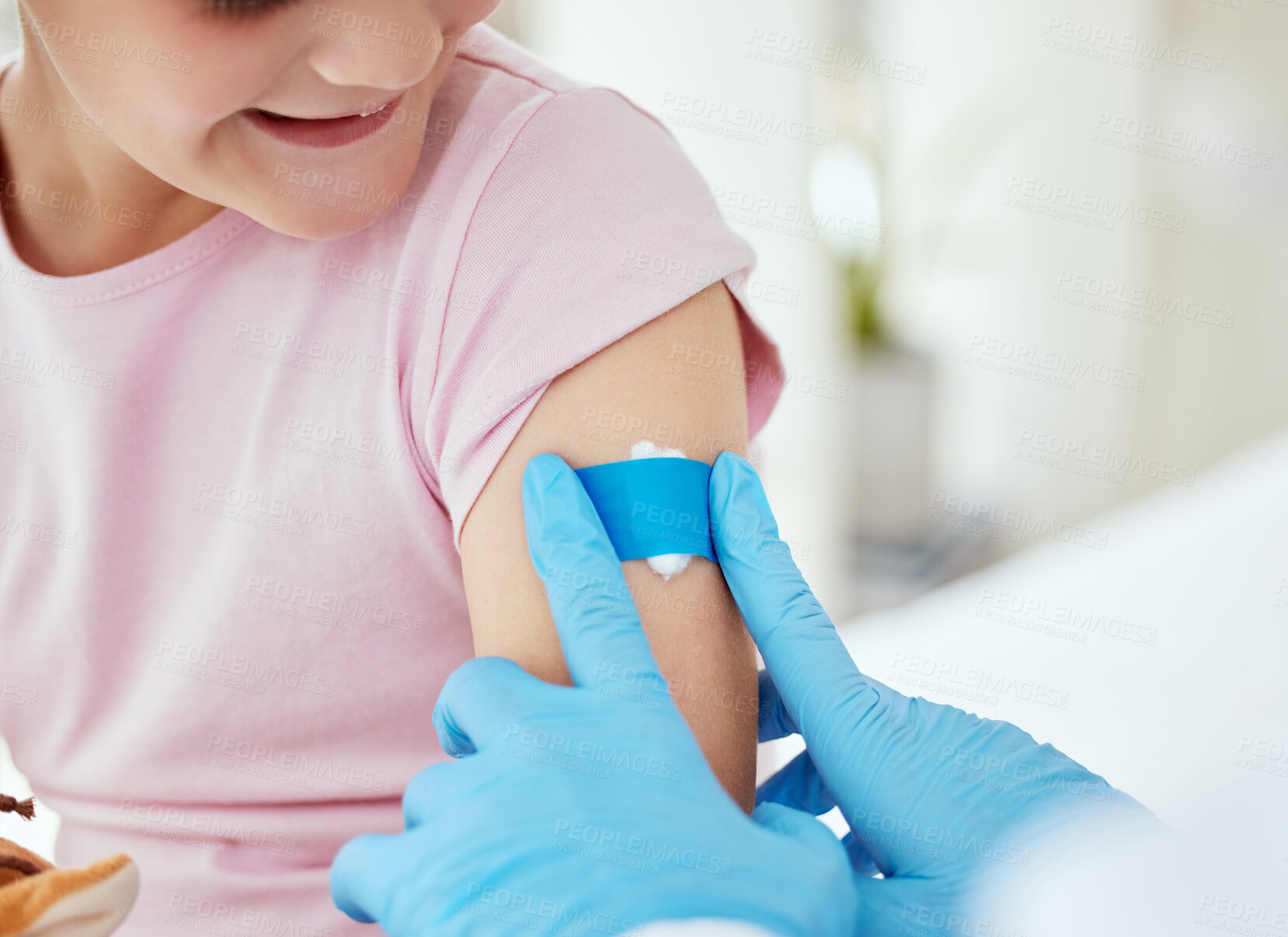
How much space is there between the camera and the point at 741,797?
73 cm

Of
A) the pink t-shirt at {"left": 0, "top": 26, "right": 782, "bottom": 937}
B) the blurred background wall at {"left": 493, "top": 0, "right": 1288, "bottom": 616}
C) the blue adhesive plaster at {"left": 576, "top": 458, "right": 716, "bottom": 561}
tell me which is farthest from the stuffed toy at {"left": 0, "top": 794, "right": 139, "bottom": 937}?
the blurred background wall at {"left": 493, "top": 0, "right": 1288, "bottom": 616}

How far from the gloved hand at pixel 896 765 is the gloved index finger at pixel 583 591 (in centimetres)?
11

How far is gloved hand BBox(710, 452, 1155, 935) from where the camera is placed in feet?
2.31

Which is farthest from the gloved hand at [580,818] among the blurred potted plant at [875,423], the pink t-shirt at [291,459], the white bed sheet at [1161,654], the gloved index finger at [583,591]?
the blurred potted plant at [875,423]

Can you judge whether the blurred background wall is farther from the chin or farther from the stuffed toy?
the stuffed toy

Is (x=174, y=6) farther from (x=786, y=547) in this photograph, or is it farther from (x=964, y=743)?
(x=964, y=743)

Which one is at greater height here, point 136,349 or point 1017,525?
point 136,349

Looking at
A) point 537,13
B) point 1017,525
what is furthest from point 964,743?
point 537,13

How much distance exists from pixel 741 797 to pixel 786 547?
202 mm

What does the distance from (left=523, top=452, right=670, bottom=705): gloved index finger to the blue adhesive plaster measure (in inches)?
1.1

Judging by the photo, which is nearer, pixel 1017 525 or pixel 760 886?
pixel 760 886

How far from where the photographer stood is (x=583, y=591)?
26.8 inches

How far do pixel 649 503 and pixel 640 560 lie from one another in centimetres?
5

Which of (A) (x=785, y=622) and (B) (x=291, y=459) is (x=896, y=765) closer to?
(A) (x=785, y=622)
